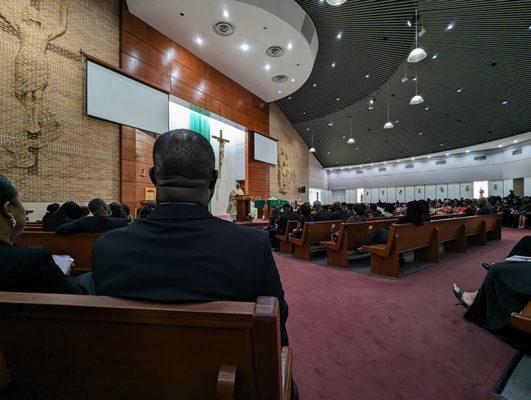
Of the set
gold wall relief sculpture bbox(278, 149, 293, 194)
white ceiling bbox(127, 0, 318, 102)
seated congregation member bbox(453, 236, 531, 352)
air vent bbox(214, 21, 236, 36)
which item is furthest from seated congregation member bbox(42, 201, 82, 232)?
gold wall relief sculpture bbox(278, 149, 293, 194)

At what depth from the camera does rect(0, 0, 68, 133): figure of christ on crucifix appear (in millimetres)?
4906

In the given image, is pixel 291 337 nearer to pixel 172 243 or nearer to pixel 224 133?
pixel 172 243

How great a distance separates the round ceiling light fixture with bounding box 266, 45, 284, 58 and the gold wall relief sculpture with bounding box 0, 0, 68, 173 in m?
Answer: 5.65

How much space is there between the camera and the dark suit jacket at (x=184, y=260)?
2.16 feet

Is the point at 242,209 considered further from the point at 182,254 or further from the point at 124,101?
the point at 182,254

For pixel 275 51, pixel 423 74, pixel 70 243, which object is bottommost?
pixel 70 243

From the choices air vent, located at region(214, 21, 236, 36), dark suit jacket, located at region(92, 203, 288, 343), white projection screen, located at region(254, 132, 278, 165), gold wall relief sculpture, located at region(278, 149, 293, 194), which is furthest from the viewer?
gold wall relief sculpture, located at region(278, 149, 293, 194)

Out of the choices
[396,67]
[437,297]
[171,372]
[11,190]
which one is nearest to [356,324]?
[437,297]

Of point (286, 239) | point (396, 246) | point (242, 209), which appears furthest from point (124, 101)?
point (396, 246)

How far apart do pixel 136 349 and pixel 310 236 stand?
174 inches

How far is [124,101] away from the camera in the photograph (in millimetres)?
6730

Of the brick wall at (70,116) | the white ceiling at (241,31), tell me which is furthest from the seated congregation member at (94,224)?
the white ceiling at (241,31)

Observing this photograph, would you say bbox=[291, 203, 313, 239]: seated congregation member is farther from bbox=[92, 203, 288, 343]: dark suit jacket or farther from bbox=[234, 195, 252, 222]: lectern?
bbox=[92, 203, 288, 343]: dark suit jacket

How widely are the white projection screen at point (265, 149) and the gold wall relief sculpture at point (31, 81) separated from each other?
26.3 feet
